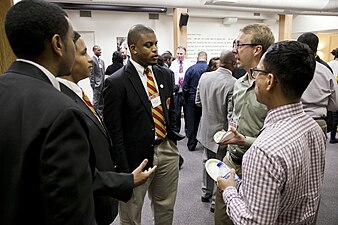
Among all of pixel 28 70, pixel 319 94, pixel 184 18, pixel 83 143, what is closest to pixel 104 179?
pixel 83 143

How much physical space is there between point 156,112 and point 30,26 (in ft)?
3.76

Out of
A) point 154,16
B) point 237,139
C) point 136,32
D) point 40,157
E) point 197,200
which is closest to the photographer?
point 40,157

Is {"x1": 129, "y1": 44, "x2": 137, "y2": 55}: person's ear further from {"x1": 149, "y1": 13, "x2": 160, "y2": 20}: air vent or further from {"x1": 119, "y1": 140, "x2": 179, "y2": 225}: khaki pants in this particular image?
{"x1": 149, "y1": 13, "x2": 160, "y2": 20}: air vent

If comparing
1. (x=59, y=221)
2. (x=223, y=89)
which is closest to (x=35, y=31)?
(x=59, y=221)

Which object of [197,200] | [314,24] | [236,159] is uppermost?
[314,24]

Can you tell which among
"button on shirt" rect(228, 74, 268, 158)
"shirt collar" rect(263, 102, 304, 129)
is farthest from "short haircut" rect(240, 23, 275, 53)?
"shirt collar" rect(263, 102, 304, 129)

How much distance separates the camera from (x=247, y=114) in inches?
64.8

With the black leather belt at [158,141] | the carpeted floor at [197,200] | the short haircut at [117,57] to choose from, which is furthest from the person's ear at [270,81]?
the short haircut at [117,57]

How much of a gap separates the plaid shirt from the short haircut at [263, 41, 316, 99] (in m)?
0.07

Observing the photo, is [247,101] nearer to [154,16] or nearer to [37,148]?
[37,148]

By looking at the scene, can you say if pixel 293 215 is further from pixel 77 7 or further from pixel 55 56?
pixel 77 7

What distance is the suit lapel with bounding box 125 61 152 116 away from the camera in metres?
1.73

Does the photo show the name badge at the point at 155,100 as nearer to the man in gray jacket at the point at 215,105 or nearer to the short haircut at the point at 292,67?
the man in gray jacket at the point at 215,105

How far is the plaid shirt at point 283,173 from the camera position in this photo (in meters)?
0.84
